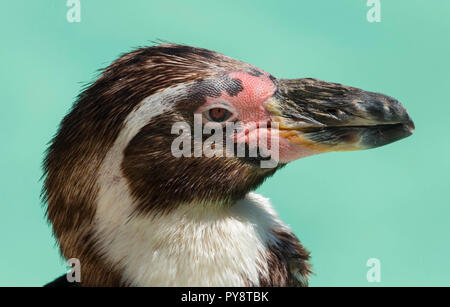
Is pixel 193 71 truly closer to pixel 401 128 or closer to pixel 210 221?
pixel 210 221

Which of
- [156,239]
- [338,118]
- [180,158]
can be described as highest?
[338,118]

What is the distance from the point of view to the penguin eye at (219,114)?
3719 millimetres

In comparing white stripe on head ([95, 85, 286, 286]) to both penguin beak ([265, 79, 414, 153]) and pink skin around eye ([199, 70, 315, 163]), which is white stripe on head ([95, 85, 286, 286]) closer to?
pink skin around eye ([199, 70, 315, 163])

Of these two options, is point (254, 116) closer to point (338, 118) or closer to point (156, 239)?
point (338, 118)

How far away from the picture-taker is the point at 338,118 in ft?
12.3

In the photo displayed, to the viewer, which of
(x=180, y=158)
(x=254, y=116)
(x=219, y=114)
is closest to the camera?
(x=180, y=158)

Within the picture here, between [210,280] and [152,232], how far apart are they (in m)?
0.49

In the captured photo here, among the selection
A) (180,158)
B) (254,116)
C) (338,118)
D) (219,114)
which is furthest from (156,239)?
(338,118)

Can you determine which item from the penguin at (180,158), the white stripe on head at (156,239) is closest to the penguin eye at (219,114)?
the penguin at (180,158)

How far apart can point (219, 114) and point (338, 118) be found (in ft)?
2.60
